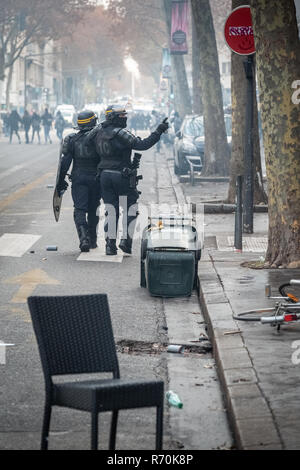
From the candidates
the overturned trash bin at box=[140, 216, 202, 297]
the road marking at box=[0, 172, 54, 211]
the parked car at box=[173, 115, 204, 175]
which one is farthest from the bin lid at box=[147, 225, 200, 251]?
the parked car at box=[173, 115, 204, 175]

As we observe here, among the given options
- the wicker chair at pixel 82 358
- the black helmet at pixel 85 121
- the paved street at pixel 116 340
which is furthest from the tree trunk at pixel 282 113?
the wicker chair at pixel 82 358

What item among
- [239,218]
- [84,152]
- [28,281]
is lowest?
[28,281]

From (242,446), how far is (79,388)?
0.88 metres

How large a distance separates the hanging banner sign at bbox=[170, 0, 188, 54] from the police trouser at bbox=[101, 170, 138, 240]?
1284 inches

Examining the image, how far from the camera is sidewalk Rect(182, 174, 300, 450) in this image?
5730 millimetres

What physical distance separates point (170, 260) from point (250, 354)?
3290mm

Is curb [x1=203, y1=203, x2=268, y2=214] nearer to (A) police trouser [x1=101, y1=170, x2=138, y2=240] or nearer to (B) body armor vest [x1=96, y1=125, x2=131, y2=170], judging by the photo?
(A) police trouser [x1=101, y1=170, x2=138, y2=240]

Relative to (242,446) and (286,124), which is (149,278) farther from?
(242,446)

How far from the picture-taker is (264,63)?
11953mm

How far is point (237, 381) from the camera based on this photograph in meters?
6.86

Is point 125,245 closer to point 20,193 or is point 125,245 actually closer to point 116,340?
point 116,340

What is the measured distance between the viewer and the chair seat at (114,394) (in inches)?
197

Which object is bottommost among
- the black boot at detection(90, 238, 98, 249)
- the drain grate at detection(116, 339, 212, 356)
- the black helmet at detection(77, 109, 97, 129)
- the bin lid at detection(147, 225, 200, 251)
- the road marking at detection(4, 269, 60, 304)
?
the drain grate at detection(116, 339, 212, 356)

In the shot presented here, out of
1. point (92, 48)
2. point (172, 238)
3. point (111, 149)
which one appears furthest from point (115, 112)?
point (92, 48)
